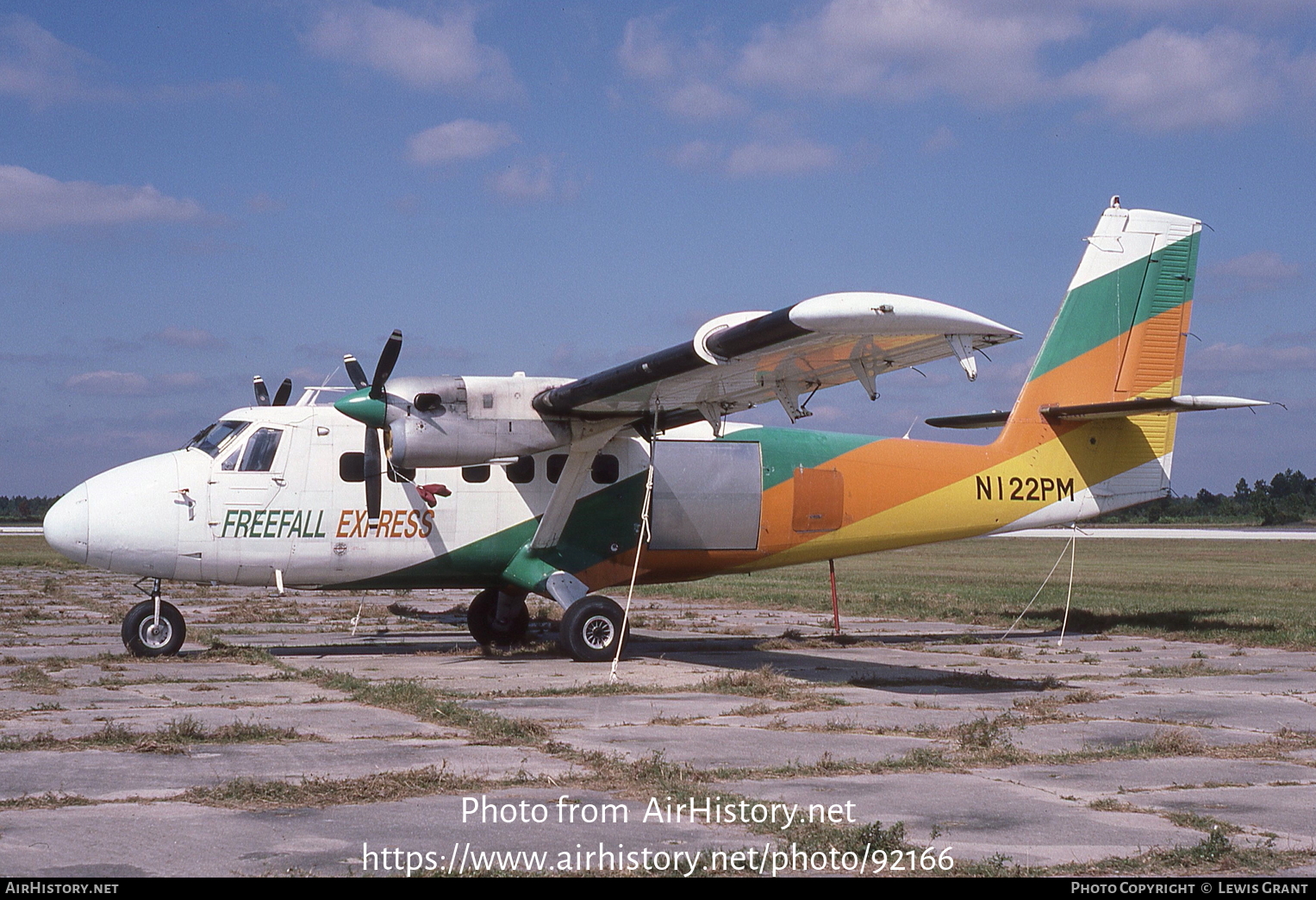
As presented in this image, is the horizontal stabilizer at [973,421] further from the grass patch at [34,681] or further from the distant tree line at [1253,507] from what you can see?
the distant tree line at [1253,507]

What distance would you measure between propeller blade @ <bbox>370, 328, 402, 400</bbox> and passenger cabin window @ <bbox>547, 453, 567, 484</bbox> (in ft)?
9.57

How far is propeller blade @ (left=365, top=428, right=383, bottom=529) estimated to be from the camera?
1484 cm

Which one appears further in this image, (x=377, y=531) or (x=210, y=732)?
(x=377, y=531)

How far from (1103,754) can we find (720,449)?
8347 millimetres

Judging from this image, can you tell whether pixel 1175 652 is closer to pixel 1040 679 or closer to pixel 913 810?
pixel 1040 679

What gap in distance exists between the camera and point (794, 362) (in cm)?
1305

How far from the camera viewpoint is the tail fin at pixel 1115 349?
1852cm

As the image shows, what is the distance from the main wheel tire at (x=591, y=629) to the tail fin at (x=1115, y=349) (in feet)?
24.1

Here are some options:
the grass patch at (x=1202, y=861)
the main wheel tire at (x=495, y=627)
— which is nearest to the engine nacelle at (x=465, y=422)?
the main wheel tire at (x=495, y=627)

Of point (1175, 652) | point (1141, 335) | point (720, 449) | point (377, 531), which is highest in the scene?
point (1141, 335)

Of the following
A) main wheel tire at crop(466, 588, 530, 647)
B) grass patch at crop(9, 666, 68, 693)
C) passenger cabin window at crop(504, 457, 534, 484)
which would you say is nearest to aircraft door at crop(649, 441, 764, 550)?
passenger cabin window at crop(504, 457, 534, 484)

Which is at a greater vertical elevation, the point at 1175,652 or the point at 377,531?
the point at 377,531

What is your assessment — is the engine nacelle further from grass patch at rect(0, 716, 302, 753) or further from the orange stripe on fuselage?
grass patch at rect(0, 716, 302, 753)

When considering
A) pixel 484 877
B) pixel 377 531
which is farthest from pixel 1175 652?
pixel 484 877
